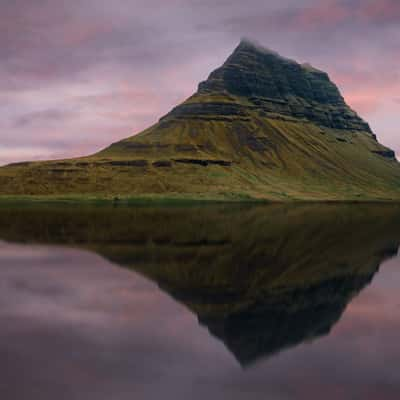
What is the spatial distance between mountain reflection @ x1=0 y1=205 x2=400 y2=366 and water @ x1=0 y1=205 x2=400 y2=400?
135 millimetres

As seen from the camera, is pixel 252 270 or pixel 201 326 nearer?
pixel 201 326

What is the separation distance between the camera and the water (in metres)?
16.6

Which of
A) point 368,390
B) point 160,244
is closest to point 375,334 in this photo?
point 368,390

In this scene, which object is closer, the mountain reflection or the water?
the water

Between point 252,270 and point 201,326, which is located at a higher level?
point 252,270

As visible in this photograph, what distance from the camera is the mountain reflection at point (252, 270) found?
22.9m

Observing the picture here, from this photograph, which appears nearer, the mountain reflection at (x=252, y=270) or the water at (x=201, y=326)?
the water at (x=201, y=326)

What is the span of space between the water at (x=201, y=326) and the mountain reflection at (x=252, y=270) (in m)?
0.13

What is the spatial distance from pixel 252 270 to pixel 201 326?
49.8 feet

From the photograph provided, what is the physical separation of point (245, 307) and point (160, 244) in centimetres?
2985

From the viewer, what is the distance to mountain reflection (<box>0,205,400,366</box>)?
2289cm

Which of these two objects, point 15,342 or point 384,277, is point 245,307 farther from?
point 384,277

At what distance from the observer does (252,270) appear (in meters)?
37.6

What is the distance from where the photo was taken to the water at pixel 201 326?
16594 mm
